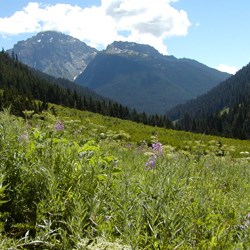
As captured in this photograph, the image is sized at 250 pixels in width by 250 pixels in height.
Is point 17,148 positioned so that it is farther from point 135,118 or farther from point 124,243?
point 135,118

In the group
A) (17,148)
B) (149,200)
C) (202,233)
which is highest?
(17,148)

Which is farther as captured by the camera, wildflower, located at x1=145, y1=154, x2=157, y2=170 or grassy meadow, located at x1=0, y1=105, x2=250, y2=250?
wildflower, located at x1=145, y1=154, x2=157, y2=170

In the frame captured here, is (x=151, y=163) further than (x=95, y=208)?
Yes

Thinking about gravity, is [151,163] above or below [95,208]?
above

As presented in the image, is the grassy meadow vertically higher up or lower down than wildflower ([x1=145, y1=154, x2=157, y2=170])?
lower down

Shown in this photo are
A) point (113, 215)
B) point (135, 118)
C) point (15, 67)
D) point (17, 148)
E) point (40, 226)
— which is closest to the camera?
point (40, 226)

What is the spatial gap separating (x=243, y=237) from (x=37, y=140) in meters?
3.03

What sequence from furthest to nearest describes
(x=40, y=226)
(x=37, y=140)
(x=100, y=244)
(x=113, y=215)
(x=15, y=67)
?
1. (x=15, y=67)
2. (x=37, y=140)
3. (x=113, y=215)
4. (x=40, y=226)
5. (x=100, y=244)

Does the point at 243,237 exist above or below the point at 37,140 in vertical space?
below

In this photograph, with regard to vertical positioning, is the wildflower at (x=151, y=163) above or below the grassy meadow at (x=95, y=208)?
above

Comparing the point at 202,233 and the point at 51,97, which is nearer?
the point at 202,233

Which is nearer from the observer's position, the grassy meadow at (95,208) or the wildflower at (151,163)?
the grassy meadow at (95,208)

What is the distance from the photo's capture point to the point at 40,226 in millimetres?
3074

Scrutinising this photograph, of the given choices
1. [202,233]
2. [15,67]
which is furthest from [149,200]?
[15,67]
